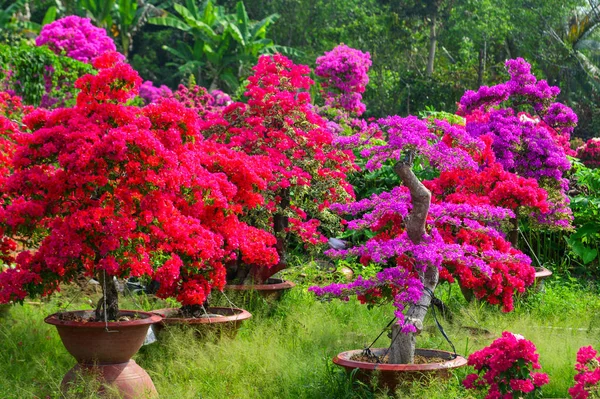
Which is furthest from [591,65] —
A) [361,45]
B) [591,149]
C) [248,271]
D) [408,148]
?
[408,148]

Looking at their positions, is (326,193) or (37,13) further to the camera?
(37,13)

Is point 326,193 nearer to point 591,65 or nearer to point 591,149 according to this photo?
point 591,149

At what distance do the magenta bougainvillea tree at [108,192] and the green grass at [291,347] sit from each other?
0.66 m

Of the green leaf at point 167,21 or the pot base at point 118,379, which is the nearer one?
the pot base at point 118,379

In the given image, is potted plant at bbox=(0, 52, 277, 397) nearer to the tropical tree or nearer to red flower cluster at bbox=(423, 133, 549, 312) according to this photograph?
red flower cluster at bbox=(423, 133, 549, 312)

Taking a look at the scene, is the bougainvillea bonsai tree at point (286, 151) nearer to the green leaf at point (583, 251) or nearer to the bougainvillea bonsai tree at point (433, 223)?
the bougainvillea bonsai tree at point (433, 223)

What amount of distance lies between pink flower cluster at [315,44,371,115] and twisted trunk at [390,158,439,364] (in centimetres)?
1064

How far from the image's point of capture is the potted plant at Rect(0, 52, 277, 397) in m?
5.44

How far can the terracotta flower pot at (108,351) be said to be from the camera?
18.8ft

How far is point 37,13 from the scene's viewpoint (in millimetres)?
32156

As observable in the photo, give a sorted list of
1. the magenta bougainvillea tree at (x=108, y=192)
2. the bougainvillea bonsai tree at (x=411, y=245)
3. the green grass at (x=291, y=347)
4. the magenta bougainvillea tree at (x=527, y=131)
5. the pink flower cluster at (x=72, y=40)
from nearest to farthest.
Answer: the magenta bougainvillea tree at (x=108, y=192)
the bougainvillea bonsai tree at (x=411, y=245)
the green grass at (x=291, y=347)
the magenta bougainvillea tree at (x=527, y=131)
the pink flower cluster at (x=72, y=40)

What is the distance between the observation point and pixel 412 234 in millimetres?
5797

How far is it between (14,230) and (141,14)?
24.6 meters

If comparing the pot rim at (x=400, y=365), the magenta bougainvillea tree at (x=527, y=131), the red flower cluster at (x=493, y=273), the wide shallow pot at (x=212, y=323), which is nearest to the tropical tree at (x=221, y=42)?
the magenta bougainvillea tree at (x=527, y=131)
